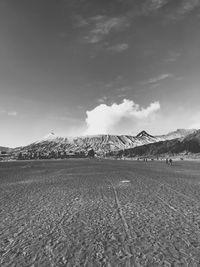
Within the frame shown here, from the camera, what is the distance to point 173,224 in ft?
37.1

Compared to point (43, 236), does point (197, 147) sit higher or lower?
higher

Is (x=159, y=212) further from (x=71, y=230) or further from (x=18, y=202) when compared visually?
(x=18, y=202)

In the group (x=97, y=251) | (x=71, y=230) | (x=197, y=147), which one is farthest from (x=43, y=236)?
(x=197, y=147)

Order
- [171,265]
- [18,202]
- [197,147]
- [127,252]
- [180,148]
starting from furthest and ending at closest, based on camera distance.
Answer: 1. [180,148]
2. [197,147]
3. [18,202]
4. [127,252]
5. [171,265]

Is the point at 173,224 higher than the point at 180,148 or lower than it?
lower

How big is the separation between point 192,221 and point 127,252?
5.28m

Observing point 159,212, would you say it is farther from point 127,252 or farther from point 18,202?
point 18,202

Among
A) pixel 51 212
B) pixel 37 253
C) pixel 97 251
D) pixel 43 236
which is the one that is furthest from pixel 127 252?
pixel 51 212

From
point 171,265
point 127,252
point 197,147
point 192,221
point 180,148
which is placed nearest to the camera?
point 171,265

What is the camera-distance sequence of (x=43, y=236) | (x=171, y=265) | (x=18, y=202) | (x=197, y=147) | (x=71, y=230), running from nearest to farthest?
(x=171, y=265)
(x=43, y=236)
(x=71, y=230)
(x=18, y=202)
(x=197, y=147)

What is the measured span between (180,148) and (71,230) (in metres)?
198

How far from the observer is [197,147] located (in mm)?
177125

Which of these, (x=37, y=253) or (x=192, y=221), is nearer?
(x=37, y=253)

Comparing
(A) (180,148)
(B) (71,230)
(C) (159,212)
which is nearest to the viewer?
(B) (71,230)
